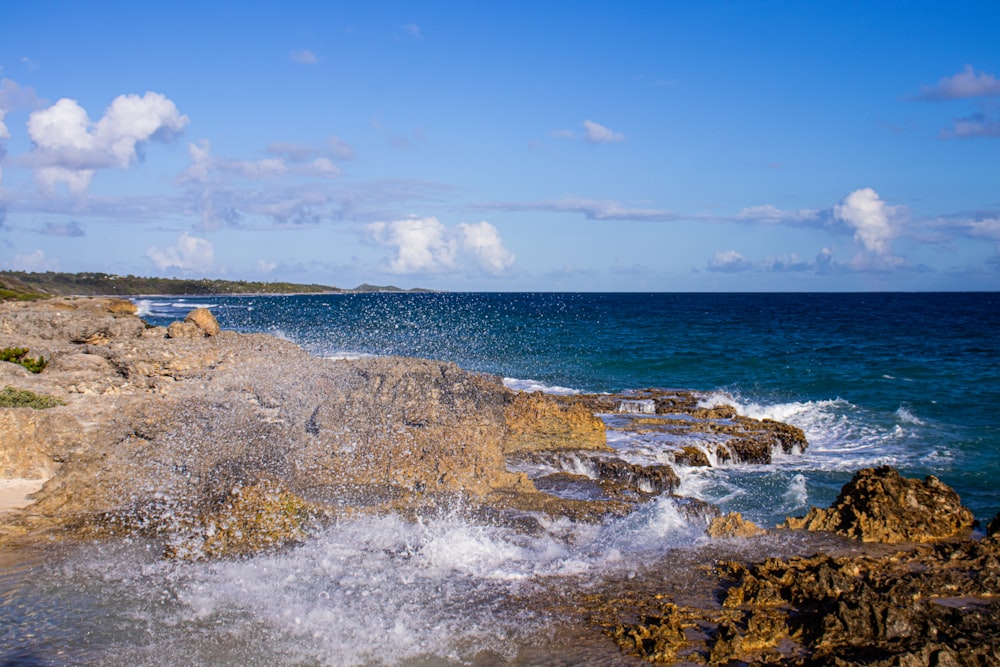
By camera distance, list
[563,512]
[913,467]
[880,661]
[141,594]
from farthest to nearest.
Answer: [913,467] < [563,512] < [141,594] < [880,661]

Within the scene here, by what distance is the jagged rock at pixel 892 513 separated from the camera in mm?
9820

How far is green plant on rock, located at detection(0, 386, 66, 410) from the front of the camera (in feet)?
43.3

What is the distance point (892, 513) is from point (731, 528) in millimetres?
2301

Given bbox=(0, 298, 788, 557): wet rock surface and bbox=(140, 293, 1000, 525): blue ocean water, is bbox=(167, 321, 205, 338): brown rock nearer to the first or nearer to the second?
bbox=(0, 298, 788, 557): wet rock surface

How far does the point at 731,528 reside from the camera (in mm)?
9750

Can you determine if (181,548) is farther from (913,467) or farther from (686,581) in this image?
(913,467)

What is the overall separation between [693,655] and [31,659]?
5.96 metres

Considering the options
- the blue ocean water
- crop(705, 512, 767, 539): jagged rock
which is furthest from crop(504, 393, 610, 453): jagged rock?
crop(705, 512, 767, 539): jagged rock

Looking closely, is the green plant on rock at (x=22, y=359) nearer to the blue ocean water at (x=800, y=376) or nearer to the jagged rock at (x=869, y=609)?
the blue ocean water at (x=800, y=376)

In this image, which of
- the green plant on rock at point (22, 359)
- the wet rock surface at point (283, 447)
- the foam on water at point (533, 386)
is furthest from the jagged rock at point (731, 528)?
the green plant on rock at point (22, 359)

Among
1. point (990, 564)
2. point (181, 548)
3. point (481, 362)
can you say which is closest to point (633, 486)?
point (990, 564)

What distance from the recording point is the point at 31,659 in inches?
254

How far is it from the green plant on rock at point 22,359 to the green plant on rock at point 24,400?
15.0 feet

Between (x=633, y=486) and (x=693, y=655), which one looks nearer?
Result: (x=693, y=655)
